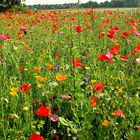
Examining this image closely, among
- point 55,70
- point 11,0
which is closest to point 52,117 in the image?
point 55,70

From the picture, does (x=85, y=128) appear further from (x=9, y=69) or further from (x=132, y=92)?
(x=9, y=69)

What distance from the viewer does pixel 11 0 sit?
1828 centimetres

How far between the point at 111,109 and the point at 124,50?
225 cm

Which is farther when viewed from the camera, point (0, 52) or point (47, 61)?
point (0, 52)

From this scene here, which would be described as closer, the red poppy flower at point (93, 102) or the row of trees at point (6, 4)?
the red poppy flower at point (93, 102)

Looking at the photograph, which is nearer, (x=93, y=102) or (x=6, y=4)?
(x=93, y=102)

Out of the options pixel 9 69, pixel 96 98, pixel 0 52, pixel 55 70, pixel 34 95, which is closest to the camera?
pixel 96 98

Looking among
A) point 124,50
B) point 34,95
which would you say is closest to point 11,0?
point 124,50

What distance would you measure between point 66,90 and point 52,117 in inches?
16.3

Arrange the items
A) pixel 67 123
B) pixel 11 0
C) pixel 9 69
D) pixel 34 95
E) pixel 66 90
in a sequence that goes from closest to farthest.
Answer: pixel 67 123 < pixel 66 90 < pixel 34 95 < pixel 9 69 < pixel 11 0

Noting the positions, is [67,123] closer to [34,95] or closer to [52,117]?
[52,117]

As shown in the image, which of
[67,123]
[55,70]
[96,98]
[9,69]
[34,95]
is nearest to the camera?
[67,123]

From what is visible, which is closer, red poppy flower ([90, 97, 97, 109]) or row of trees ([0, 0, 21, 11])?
red poppy flower ([90, 97, 97, 109])

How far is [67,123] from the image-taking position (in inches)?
90.8
